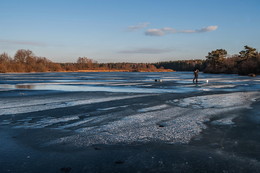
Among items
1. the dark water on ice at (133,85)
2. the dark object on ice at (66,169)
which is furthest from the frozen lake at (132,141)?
the dark water on ice at (133,85)

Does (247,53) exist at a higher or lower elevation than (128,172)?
higher

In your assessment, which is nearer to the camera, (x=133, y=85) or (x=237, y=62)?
(x=133, y=85)

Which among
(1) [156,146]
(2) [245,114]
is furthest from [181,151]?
(2) [245,114]

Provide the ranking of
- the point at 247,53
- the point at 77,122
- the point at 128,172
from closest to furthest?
the point at 128,172 → the point at 77,122 → the point at 247,53

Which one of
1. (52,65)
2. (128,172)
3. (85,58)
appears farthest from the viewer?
(85,58)

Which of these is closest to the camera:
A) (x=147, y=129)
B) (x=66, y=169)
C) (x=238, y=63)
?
(x=66, y=169)

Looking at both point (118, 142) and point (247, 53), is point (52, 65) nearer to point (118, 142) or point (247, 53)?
point (247, 53)

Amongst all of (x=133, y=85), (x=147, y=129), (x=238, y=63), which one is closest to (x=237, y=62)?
(x=238, y=63)

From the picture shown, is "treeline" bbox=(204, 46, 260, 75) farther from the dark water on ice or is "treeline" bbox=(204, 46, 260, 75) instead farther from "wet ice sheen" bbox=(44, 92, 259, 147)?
"wet ice sheen" bbox=(44, 92, 259, 147)

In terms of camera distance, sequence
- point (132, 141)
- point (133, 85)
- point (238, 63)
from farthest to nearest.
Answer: point (238, 63), point (133, 85), point (132, 141)

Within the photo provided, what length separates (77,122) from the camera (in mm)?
6328

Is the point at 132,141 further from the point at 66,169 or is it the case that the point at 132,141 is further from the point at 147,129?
the point at 66,169

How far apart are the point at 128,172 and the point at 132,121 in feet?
10.9

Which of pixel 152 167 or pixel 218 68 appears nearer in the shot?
pixel 152 167
